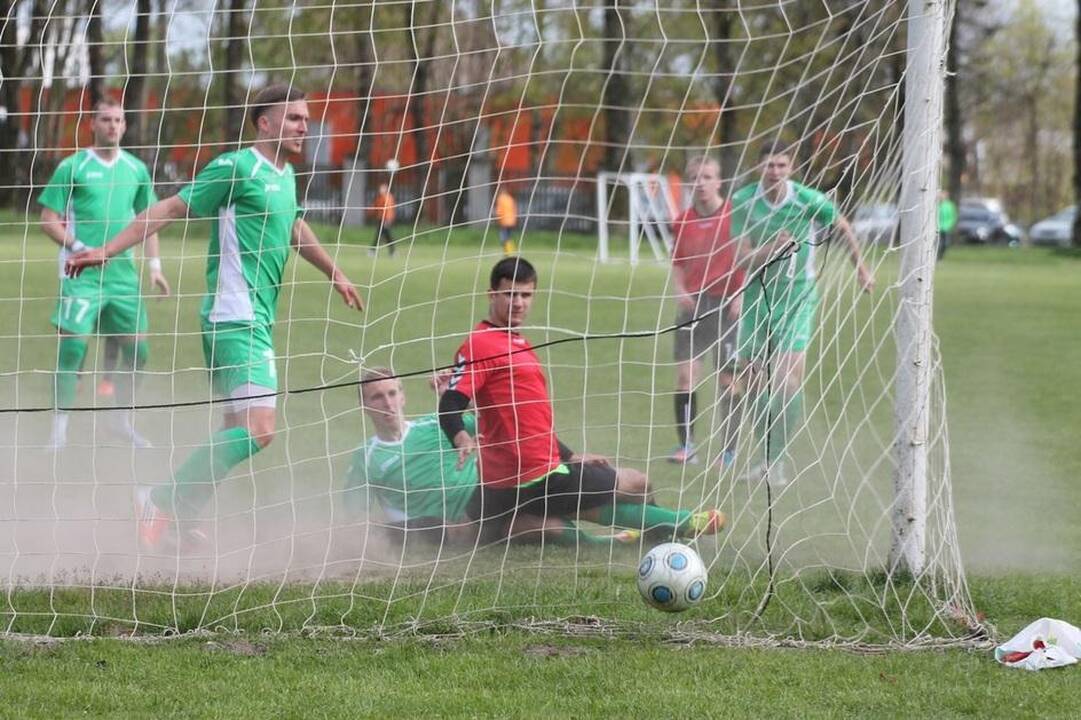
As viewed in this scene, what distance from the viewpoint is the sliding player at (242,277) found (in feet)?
19.0

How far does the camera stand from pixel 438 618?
499cm

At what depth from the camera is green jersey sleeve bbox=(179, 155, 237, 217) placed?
5.73 meters

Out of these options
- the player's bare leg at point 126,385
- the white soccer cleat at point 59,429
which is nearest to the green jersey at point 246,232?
the white soccer cleat at point 59,429

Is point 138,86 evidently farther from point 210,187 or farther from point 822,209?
point 210,187

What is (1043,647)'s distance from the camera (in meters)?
4.57

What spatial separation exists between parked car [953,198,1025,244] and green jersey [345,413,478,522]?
127ft

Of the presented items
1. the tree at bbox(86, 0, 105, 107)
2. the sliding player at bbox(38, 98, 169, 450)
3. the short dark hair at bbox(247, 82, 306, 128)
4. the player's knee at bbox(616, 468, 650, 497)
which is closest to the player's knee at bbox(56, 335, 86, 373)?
the sliding player at bbox(38, 98, 169, 450)

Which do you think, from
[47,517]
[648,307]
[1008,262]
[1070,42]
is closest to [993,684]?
[47,517]

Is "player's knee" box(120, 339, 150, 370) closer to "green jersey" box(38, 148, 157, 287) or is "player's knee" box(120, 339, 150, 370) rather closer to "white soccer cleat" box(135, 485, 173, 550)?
"green jersey" box(38, 148, 157, 287)

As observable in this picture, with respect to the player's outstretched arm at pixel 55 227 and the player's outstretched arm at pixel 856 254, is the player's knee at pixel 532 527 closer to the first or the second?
the player's outstretched arm at pixel 856 254

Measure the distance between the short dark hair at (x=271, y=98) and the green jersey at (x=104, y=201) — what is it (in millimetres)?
1853

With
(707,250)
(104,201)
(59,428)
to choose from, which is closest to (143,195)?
(104,201)

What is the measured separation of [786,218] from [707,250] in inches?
29.5

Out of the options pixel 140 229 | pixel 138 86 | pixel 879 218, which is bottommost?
pixel 140 229
